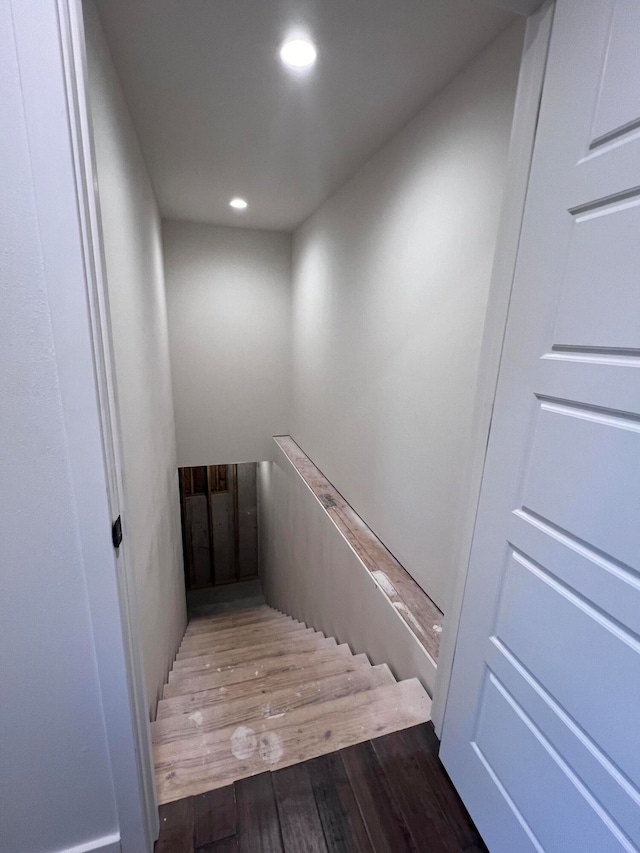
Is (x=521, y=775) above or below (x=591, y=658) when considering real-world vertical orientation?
below

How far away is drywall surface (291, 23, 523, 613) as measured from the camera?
135 centimetres

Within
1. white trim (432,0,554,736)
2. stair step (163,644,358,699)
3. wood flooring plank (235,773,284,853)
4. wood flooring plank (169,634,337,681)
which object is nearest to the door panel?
white trim (432,0,554,736)

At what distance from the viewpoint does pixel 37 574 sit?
0.78m

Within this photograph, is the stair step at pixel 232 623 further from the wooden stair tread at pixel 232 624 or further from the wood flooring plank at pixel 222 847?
the wood flooring plank at pixel 222 847

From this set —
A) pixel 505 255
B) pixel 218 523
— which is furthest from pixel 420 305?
pixel 218 523

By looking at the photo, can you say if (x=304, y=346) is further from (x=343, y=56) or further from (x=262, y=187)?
(x=343, y=56)

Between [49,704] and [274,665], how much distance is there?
1.51m

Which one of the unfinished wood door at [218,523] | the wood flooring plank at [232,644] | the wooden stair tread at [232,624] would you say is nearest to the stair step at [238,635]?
the wood flooring plank at [232,644]

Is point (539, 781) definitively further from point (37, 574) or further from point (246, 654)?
point (246, 654)

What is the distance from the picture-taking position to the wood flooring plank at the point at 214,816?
1.04m

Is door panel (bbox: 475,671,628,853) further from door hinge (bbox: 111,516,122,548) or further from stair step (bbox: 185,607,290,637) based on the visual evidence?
stair step (bbox: 185,607,290,637)

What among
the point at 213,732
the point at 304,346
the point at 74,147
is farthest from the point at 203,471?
the point at 74,147

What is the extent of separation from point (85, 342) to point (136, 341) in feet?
3.82

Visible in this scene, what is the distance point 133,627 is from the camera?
90cm
